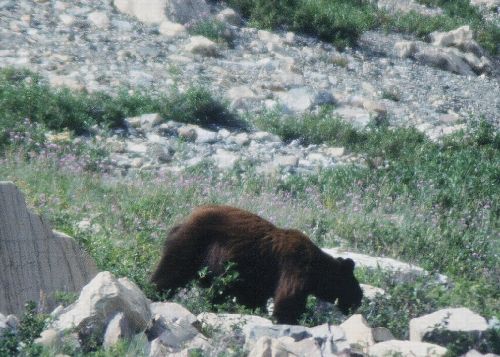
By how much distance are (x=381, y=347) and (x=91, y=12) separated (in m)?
15.3

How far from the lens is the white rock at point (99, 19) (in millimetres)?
20391

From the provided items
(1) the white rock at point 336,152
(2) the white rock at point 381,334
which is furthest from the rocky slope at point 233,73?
(2) the white rock at point 381,334

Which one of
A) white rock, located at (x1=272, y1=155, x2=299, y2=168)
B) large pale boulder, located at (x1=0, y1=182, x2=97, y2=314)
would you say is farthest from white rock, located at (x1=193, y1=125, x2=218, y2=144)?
large pale boulder, located at (x1=0, y1=182, x2=97, y2=314)

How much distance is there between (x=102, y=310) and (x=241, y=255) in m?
2.17

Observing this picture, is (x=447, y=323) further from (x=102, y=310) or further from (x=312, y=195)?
(x=312, y=195)

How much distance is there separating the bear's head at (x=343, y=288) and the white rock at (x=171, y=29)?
42.3ft

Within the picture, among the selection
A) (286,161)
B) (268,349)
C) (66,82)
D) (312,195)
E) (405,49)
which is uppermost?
(268,349)

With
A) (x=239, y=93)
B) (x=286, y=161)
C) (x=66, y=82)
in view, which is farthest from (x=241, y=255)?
(x=239, y=93)

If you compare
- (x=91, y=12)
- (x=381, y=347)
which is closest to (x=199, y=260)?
(x=381, y=347)

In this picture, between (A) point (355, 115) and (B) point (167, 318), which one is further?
(A) point (355, 115)

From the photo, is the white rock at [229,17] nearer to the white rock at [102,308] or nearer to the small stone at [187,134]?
the small stone at [187,134]

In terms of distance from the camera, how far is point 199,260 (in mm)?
8586

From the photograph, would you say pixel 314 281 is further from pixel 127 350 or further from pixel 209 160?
pixel 209 160

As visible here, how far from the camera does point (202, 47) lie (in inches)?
796
